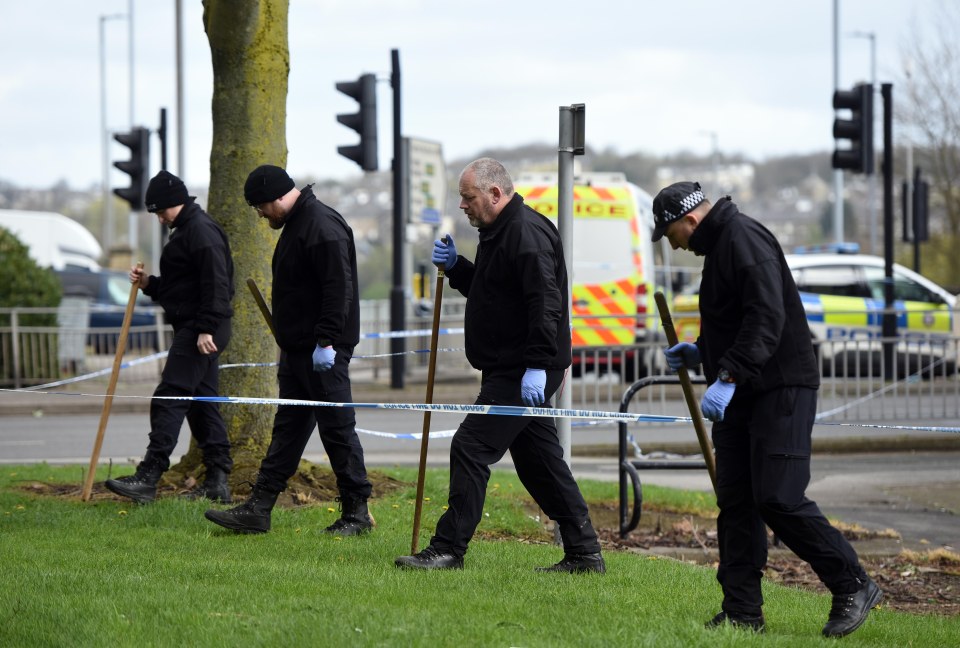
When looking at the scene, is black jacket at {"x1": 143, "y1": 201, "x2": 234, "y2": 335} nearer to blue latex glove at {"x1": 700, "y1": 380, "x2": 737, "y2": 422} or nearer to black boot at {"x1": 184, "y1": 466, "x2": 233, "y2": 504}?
black boot at {"x1": 184, "y1": 466, "x2": 233, "y2": 504}

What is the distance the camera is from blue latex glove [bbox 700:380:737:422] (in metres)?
4.97

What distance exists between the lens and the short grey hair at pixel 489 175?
6082 millimetres

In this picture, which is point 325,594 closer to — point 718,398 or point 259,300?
point 718,398

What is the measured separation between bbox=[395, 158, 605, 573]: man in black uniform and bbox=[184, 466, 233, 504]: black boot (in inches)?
91.2

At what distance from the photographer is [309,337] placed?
6914mm

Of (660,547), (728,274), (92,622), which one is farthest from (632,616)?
(660,547)

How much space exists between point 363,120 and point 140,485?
Result: 785 cm

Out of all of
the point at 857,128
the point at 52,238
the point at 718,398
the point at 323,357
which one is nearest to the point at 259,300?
the point at 323,357

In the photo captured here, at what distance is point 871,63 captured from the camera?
1873 inches

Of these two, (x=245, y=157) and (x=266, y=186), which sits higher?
(x=245, y=157)

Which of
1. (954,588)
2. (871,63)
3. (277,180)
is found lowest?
(954,588)

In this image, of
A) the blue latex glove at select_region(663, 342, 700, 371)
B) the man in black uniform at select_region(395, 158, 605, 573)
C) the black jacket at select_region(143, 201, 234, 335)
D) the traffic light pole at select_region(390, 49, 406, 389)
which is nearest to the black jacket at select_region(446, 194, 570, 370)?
the man in black uniform at select_region(395, 158, 605, 573)

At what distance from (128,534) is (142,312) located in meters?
18.7

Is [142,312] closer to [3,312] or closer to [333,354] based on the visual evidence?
[3,312]
